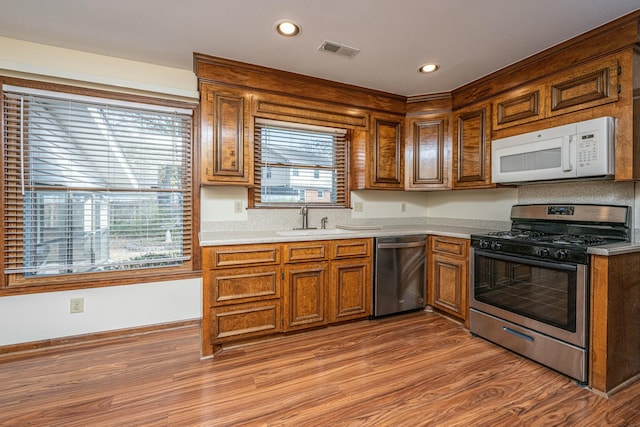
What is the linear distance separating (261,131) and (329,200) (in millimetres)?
1025

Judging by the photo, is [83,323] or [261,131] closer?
[83,323]

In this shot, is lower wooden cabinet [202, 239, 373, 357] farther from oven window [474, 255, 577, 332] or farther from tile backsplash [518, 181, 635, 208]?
tile backsplash [518, 181, 635, 208]

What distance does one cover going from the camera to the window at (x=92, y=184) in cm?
226

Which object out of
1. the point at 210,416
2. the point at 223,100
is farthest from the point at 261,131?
the point at 210,416

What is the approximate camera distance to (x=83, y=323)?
8.00 ft

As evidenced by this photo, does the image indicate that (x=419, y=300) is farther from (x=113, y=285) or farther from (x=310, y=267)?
(x=113, y=285)

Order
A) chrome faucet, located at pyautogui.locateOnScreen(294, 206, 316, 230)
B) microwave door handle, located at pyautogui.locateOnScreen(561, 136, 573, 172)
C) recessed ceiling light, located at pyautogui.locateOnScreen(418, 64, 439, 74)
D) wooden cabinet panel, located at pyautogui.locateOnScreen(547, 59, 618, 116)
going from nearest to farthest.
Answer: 1. wooden cabinet panel, located at pyautogui.locateOnScreen(547, 59, 618, 116)
2. microwave door handle, located at pyautogui.locateOnScreen(561, 136, 573, 172)
3. recessed ceiling light, located at pyautogui.locateOnScreen(418, 64, 439, 74)
4. chrome faucet, located at pyautogui.locateOnScreen(294, 206, 316, 230)

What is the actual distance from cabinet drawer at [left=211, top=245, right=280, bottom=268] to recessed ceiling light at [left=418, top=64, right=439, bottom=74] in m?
2.01

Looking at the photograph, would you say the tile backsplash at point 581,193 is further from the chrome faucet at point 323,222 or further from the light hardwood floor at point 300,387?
the chrome faucet at point 323,222

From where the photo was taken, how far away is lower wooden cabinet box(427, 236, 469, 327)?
8.79ft

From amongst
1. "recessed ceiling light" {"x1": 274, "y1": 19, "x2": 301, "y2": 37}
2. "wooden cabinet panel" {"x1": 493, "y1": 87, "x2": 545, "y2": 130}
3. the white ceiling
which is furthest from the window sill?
"wooden cabinet panel" {"x1": 493, "y1": 87, "x2": 545, "y2": 130}

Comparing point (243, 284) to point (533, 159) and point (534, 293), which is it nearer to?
point (534, 293)

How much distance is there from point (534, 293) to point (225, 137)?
2.68 meters

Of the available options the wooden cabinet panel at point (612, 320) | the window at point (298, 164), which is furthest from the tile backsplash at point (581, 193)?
the window at point (298, 164)
